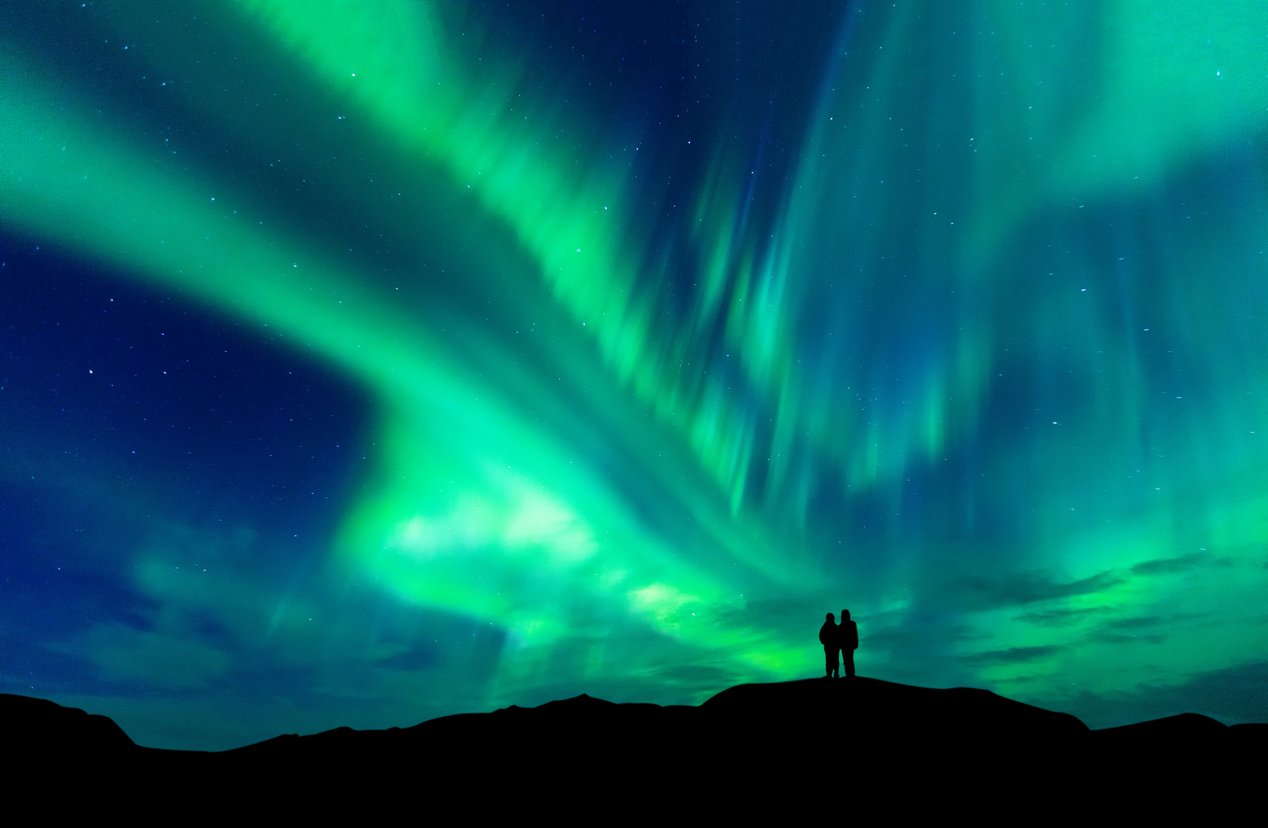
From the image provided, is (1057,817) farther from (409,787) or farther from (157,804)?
(157,804)

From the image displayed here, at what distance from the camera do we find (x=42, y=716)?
23938 mm

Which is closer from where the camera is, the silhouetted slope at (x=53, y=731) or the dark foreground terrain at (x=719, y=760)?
the dark foreground terrain at (x=719, y=760)

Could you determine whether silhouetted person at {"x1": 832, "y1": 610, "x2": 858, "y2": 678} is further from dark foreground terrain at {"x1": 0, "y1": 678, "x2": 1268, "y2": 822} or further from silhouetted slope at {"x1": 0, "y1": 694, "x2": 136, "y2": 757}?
silhouetted slope at {"x1": 0, "y1": 694, "x2": 136, "y2": 757}

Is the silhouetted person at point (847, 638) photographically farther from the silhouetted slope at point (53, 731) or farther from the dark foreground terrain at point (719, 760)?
the silhouetted slope at point (53, 731)

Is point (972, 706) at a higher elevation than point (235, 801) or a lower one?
higher

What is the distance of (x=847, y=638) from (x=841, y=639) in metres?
0.20

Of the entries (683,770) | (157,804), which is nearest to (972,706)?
(683,770)

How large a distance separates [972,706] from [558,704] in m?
15.1

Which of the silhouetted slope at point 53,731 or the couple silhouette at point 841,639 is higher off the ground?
the couple silhouette at point 841,639

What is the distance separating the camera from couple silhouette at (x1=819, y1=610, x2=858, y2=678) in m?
22.4

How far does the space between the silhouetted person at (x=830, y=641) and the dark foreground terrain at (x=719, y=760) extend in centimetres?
104

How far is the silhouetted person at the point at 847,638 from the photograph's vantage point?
73.2ft

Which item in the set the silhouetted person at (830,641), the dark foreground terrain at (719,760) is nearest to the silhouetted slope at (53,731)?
the dark foreground terrain at (719,760)

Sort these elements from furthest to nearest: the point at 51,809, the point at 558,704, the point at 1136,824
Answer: the point at 558,704 → the point at 51,809 → the point at 1136,824
